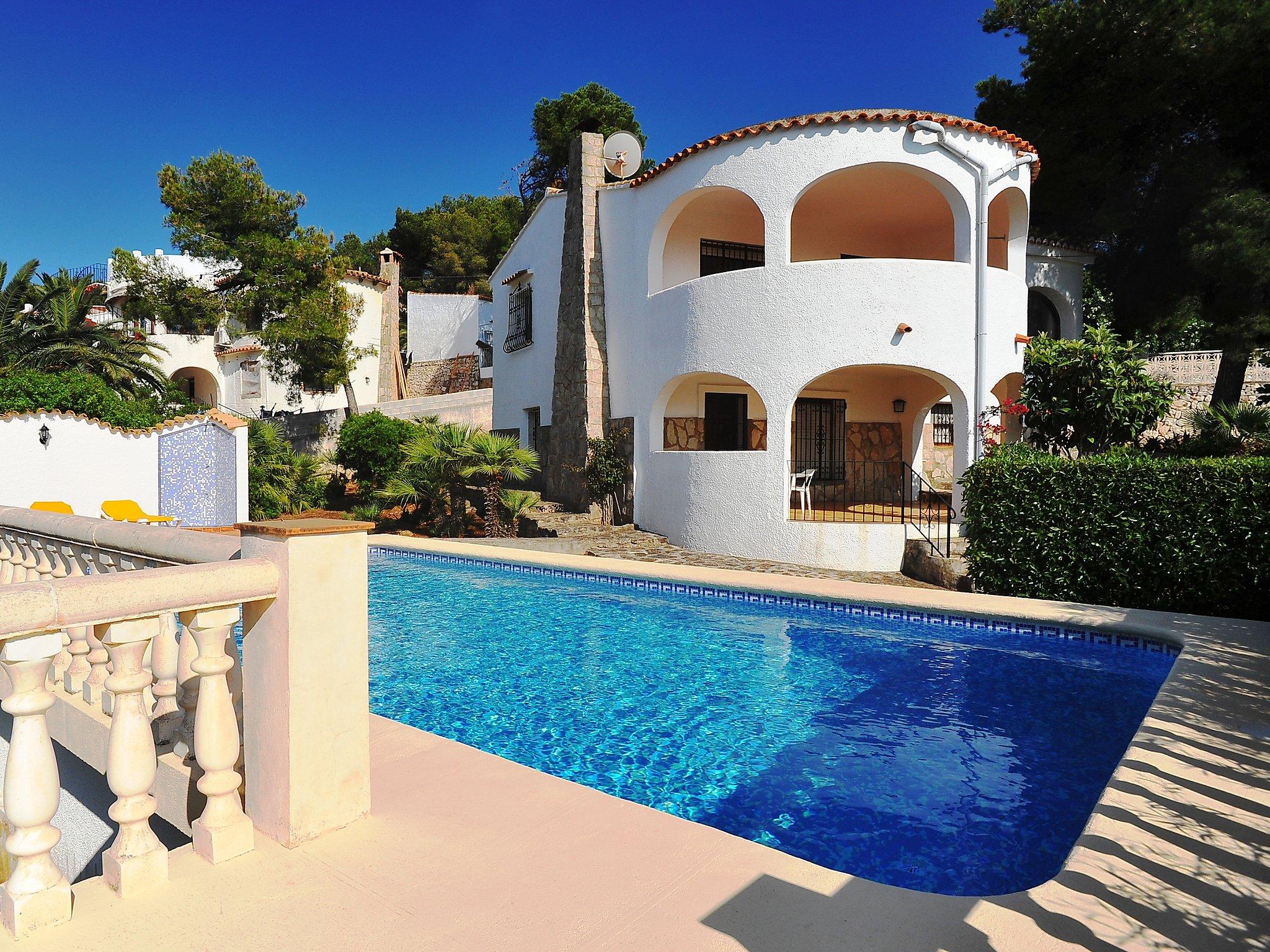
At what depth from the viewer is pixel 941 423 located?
1912 centimetres

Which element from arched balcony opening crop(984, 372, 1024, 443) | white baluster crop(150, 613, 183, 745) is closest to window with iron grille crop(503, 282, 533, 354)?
arched balcony opening crop(984, 372, 1024, 443)

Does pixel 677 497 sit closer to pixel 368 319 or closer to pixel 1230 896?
pixel 1230 896

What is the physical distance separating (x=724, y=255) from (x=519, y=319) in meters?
7.83

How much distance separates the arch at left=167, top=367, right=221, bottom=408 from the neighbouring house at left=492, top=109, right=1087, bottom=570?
76.3ft

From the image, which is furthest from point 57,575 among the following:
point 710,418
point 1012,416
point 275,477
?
point 1012,416

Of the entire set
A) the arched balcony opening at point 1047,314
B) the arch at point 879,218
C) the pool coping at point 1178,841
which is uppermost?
the arch at point 879,218

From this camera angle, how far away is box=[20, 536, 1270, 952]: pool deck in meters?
2.30

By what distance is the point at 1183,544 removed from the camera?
8.38m

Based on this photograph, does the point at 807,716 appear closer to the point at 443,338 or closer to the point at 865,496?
the point at 865,496

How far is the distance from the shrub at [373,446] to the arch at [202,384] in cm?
2121

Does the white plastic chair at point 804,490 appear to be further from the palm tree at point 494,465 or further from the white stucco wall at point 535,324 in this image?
the white stucco wall at point 535,324

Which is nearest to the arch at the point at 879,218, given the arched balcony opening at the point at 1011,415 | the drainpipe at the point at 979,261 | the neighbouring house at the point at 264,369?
the drainpipe at the point at 979,261

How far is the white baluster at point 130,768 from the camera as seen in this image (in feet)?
7.62

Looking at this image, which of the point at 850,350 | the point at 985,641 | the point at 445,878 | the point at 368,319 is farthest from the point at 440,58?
the point at 445,878
